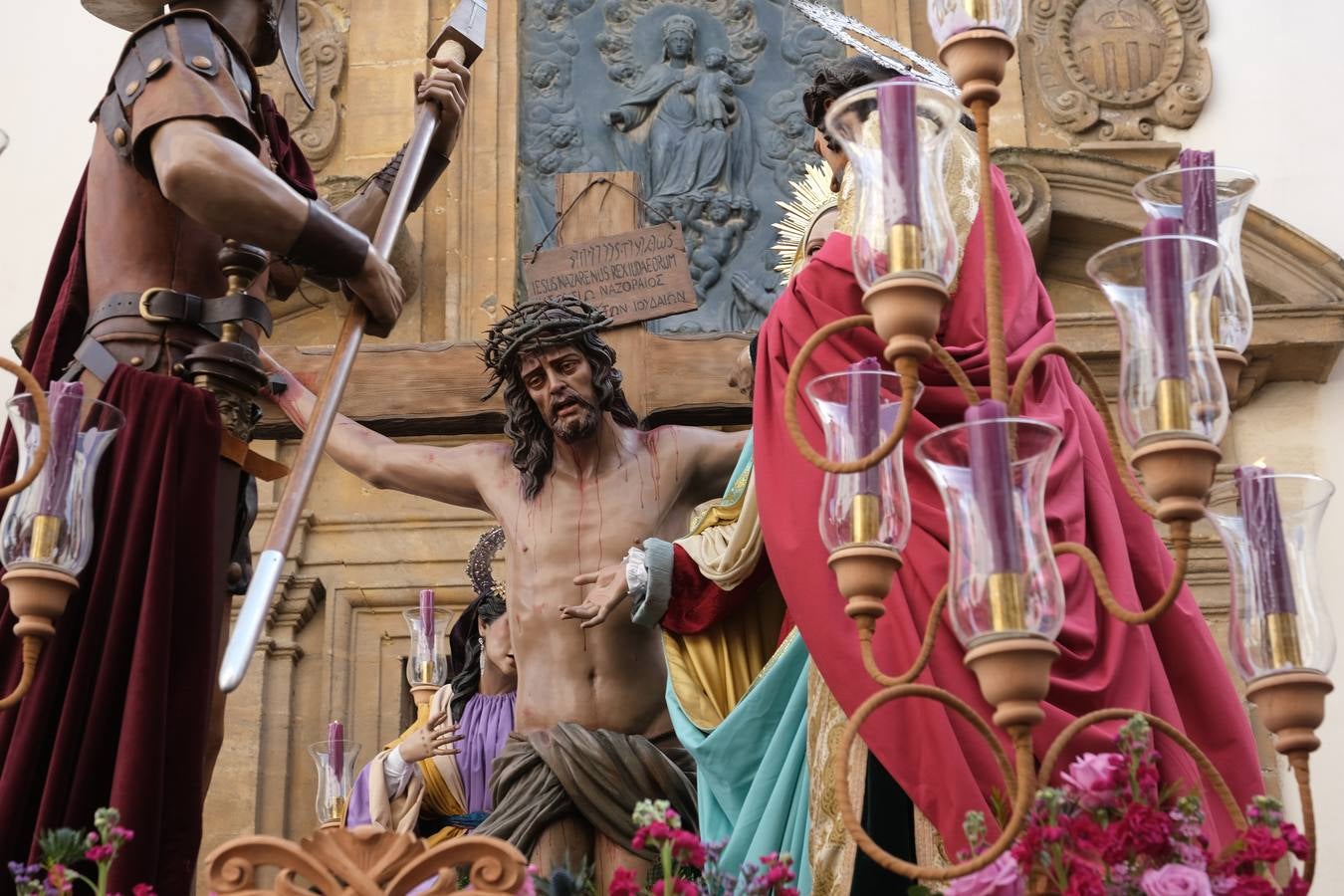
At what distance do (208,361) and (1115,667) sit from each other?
5.47 ft

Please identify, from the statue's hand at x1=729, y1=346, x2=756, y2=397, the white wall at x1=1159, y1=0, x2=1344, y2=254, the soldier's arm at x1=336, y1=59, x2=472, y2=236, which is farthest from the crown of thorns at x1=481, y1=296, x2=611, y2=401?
the white wall at x1=1159, y1=0, x2=1344, y2=254

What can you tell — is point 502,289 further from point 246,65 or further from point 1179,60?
point 246,65

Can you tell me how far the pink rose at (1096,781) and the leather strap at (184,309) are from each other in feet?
5.63

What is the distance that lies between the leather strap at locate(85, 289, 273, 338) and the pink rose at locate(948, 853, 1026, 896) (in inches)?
64.7

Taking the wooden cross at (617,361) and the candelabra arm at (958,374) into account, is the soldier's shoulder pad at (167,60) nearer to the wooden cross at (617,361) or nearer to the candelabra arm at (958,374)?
the candelabra arm at (958,374)

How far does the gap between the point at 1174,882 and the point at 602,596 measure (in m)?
2.36

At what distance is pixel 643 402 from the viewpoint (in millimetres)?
6160

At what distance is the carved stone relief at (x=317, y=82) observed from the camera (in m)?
8.70

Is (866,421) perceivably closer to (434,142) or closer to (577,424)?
(434,142)

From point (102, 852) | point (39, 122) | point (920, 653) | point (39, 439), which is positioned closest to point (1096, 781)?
point (920, 653)

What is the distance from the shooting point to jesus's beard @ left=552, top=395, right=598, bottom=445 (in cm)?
557

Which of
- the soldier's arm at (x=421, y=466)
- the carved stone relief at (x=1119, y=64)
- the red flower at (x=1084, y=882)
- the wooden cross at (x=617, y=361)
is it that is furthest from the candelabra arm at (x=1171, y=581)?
the carved stone relief at (x=1119, y=64)

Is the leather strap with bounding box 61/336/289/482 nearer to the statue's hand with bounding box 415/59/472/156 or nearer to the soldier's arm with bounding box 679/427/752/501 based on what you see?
the statue's hand with bounding box 415/59/472/156

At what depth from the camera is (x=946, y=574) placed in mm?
3986
